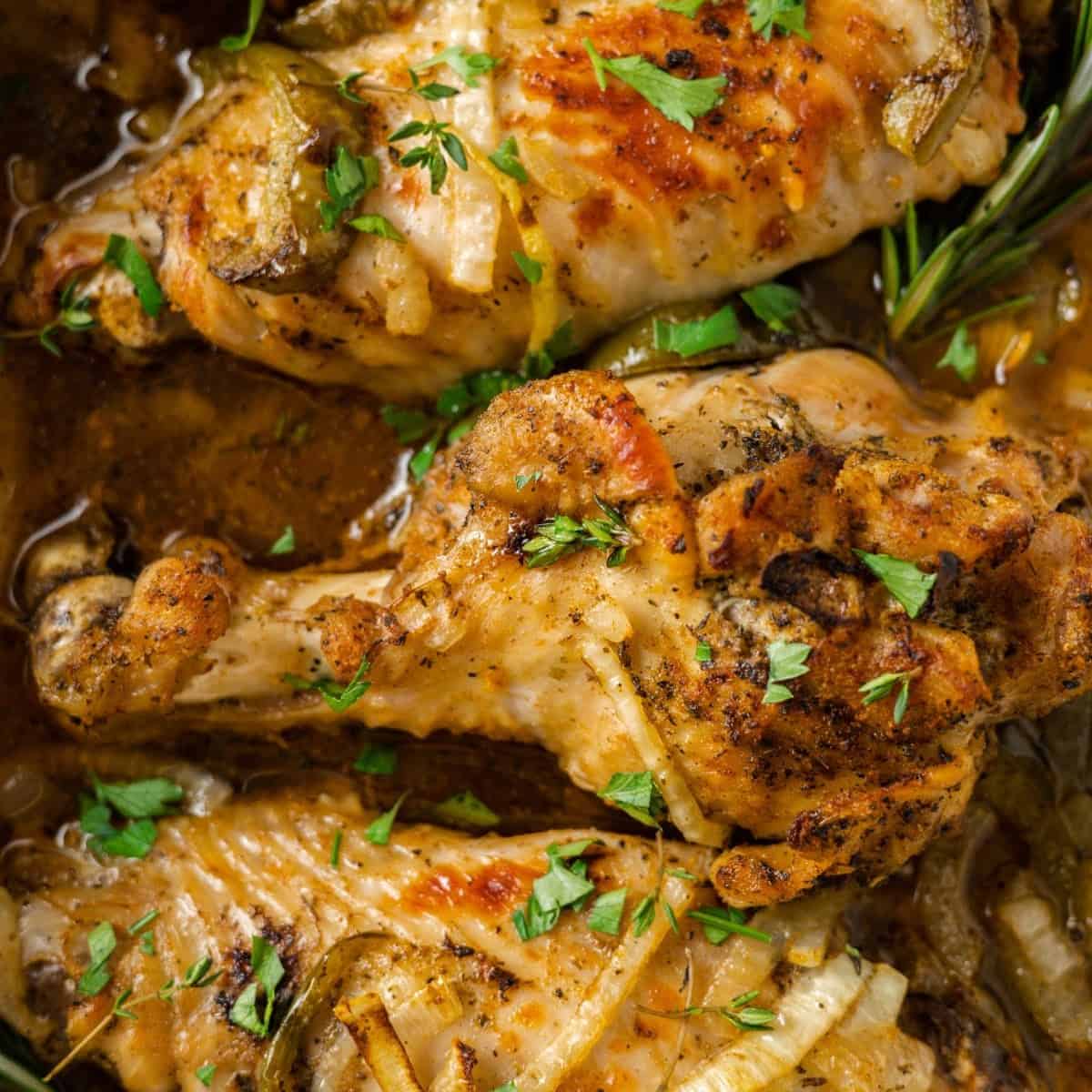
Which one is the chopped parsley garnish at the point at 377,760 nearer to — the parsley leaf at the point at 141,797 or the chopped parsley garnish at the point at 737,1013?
the parsley leaf at the point at 141,797

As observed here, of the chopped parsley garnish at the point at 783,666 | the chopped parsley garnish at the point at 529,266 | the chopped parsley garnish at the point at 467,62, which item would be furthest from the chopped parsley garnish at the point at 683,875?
the chopped parsley garnish at the point at 467,62

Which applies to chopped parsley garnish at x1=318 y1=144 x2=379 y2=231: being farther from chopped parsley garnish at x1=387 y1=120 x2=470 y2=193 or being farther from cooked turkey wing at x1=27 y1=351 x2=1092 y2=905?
cooked turkey wing at x1=27 y1=351 x2=1092 y2=905

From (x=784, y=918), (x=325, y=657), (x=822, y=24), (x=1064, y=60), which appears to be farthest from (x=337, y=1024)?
(x=1064, y=60)

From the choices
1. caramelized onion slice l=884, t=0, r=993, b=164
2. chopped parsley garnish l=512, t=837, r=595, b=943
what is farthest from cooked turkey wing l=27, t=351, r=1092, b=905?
caramelized onion slice l=884, t=0, r=993, b=164

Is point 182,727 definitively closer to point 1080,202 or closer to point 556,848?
point 556,848

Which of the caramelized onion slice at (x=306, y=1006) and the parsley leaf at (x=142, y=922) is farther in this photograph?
the parsley leaf at (x=142, y=922)

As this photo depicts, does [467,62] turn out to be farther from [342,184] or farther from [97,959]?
[97,959]
